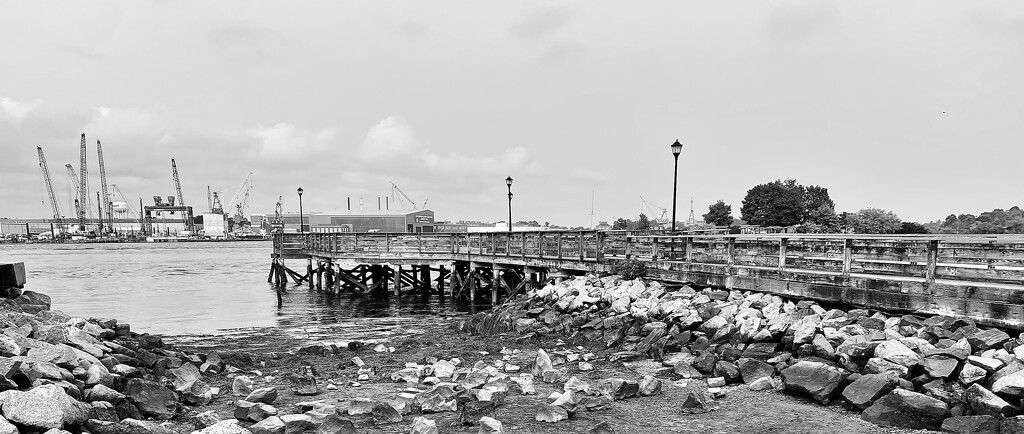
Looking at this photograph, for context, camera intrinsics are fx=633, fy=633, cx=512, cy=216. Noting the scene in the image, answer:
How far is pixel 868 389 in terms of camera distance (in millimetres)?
9008

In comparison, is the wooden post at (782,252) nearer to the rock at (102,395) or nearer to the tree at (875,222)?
the rock at (102,395)

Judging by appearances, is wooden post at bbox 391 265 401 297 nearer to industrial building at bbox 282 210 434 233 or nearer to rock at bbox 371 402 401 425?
rock at bbox 371 402 401 425

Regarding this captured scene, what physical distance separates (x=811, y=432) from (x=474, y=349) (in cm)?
821

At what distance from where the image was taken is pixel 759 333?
40.1 feet

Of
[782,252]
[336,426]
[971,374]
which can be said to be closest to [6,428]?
[336,426]

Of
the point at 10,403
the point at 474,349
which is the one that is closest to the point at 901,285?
the point at 474,349

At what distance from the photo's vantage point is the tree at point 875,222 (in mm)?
79250

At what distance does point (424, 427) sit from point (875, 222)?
284 ft

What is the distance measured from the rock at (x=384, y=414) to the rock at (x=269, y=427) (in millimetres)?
1278

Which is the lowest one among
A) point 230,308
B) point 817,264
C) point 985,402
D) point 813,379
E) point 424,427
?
point 230,308

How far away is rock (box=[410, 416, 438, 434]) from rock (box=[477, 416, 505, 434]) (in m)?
0.62

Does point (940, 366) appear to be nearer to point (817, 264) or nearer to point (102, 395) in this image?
point (817, 264)

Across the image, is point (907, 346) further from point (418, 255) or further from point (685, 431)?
point (418, 255)

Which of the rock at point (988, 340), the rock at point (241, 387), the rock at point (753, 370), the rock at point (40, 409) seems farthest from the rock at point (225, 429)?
the rock at point (988, 340)
